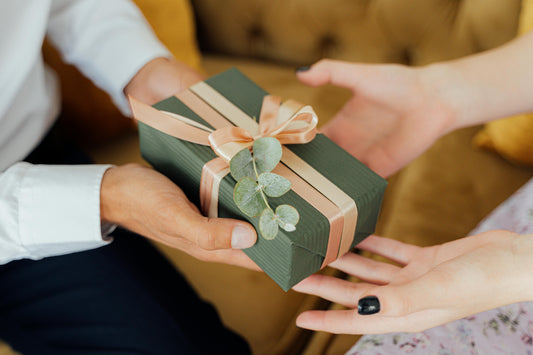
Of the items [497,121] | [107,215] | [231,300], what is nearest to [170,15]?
[107,215]

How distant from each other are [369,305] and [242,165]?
9.5 inches

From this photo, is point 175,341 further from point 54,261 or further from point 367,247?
point 367,247

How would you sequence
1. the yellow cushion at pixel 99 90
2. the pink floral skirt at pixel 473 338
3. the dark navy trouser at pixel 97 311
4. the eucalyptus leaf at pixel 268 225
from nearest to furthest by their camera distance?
the eucalyptus leaf at pixel 268 225 < the pink floral skirt at pixel 473 338 < the dark navy trouser at pixel 97 311 < the yellow cushion at pixel 99 90

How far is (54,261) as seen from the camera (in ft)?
2.63

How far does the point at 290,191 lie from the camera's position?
600mm

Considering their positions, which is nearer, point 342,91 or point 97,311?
point 97,311

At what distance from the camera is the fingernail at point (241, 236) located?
0.58 m

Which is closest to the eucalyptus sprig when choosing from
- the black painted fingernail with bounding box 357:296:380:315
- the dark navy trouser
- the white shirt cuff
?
the black painted fingernail with bounding box 357:296:380:315

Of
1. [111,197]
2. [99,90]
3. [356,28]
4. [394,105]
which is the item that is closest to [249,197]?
[111,197]

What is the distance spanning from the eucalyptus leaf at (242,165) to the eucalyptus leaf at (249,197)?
0.08 feet

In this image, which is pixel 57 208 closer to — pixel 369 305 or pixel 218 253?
pixel 218 253

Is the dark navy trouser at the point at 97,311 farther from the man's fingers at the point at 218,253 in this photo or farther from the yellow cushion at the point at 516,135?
the yellow cushion at the point at 516,135

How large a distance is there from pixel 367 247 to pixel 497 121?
0.49m

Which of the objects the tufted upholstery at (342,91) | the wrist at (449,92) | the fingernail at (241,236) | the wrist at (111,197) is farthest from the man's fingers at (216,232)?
the wrist at (449,92)
